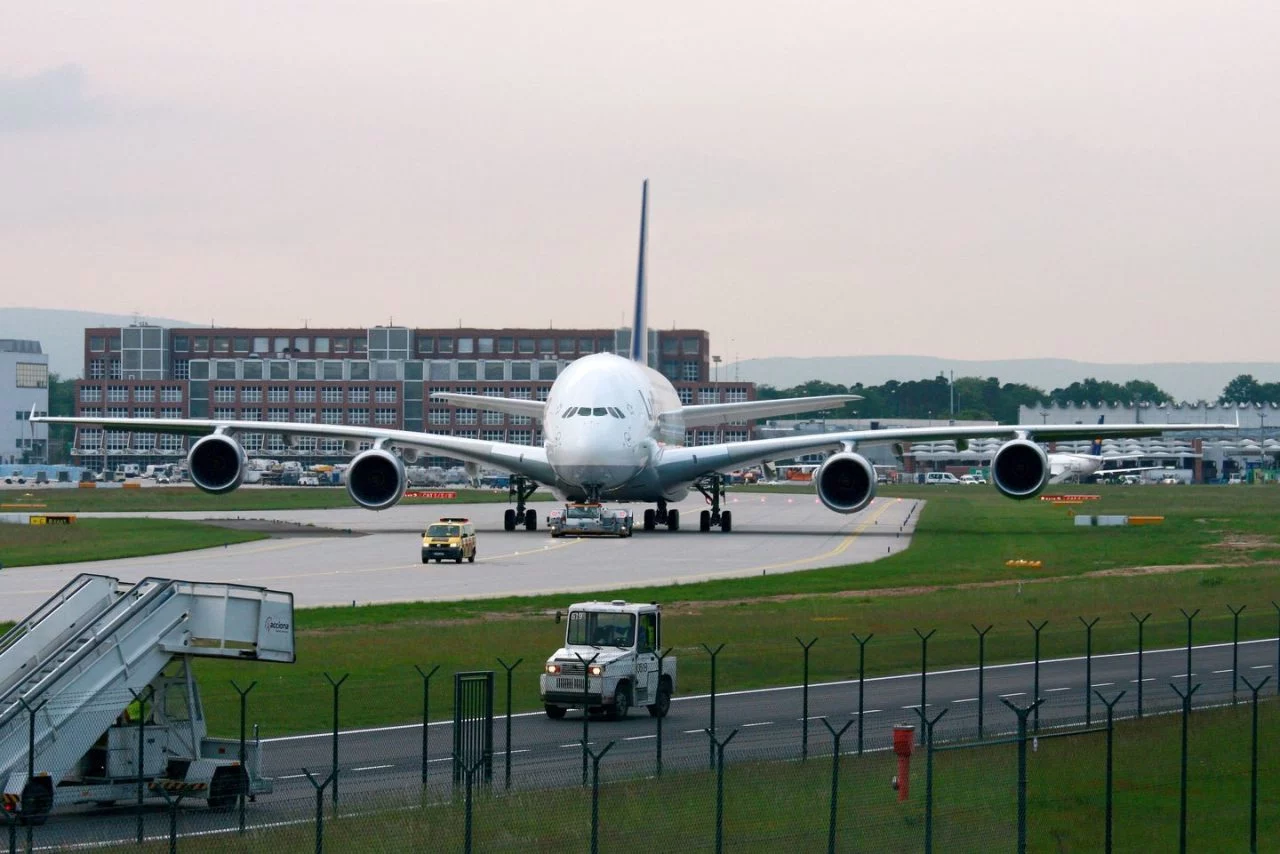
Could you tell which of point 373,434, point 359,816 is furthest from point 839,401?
point 359,816

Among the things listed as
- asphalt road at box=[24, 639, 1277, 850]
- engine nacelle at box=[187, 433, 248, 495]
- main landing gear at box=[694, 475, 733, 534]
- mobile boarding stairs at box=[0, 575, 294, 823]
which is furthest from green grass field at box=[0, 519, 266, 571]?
mobile boarding stairs at box=[0, 575, 294, 823]

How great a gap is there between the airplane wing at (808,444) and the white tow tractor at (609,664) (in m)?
35.9

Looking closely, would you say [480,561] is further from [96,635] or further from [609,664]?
[96,635]

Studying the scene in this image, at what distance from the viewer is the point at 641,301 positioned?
265ft

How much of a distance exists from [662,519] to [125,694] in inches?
2136

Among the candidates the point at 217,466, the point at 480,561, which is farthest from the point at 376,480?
the point at 480,561

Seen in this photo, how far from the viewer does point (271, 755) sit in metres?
22.0

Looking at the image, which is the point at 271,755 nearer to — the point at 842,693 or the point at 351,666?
the point at 351,666

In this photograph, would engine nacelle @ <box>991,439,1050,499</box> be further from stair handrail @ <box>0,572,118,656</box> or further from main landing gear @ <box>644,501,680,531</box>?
stair handrail @ <box>0,572,118,656</box>

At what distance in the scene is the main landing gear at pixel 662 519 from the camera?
70.4 m

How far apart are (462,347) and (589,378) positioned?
5523 inches

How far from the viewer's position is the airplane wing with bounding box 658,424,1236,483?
61.4 meters

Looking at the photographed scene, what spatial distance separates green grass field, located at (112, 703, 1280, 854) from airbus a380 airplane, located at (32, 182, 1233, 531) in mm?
33612

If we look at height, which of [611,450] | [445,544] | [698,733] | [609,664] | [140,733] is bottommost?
[445,544]
